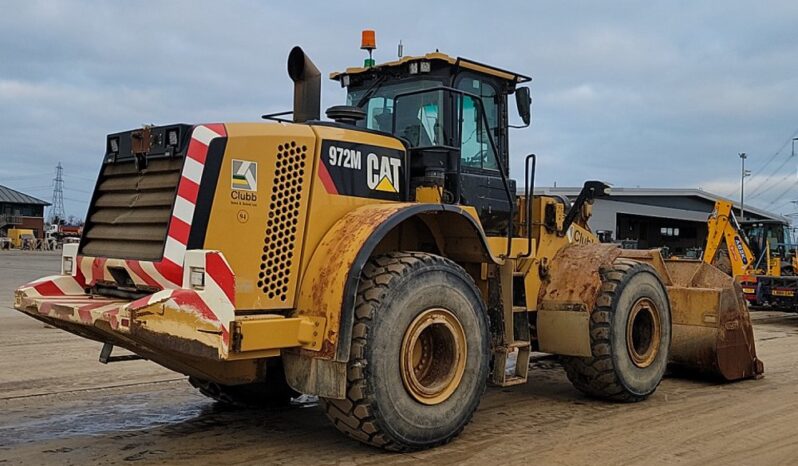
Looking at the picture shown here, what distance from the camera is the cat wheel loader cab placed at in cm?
458

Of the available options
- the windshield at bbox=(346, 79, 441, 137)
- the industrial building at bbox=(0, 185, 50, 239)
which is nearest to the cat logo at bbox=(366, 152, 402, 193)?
the windshield at bbox=(346, 79, 441, 137)

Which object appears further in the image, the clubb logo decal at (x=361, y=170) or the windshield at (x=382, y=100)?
the windshield at (x=382, y=100)

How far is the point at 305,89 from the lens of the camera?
19.7 feet

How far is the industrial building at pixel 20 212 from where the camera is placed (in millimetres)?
73875

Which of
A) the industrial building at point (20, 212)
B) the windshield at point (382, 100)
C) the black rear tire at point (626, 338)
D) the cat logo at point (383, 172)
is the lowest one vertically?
the black rear tire at point (626, 338)

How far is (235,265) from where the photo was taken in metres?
4.61

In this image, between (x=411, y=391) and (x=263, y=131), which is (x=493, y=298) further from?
(x=263, y=131)

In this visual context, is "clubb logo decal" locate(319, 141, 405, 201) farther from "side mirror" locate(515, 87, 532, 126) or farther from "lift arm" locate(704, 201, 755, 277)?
"lift arm" locate(704, 201, 755, 277)

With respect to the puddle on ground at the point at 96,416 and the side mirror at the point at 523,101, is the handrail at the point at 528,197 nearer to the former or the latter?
the side mirror at the point at 523,101

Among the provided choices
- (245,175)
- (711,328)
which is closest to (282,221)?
(245,175)

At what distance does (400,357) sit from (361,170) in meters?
1.33

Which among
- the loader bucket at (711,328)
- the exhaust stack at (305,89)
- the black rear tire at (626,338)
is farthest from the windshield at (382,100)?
the loader bucket at (711,328)

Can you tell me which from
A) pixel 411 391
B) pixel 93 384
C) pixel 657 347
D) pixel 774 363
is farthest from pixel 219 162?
pixel 774 363

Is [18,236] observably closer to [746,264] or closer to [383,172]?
[746,264]
